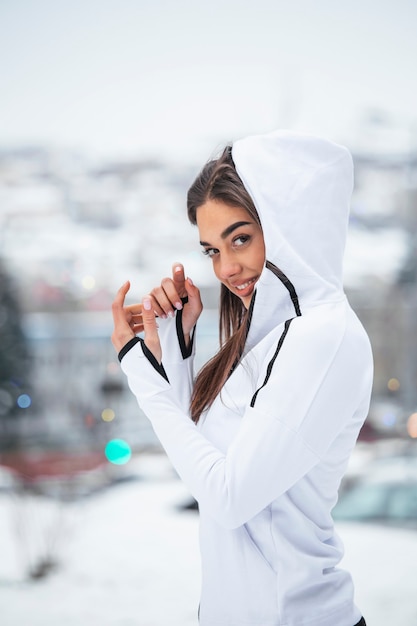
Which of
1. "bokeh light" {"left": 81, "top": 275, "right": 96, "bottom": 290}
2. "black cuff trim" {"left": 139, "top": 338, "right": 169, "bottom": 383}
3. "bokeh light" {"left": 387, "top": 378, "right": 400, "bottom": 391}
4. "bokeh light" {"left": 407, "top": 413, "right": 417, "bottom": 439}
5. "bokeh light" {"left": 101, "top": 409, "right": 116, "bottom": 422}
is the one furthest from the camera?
"bokeh light" {"left": 101, "top": 409, "right": 116, "bottom": 422}

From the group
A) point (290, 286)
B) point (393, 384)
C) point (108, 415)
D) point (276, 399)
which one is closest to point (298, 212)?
point (290, 286)

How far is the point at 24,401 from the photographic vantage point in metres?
4.86

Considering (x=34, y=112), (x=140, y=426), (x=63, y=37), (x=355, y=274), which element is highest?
(x=63, y=37)

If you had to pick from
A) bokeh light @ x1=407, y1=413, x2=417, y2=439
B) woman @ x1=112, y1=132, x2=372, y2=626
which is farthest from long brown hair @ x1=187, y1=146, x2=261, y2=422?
bokeh light @ x1=407, y1=413, x2=417, y2=439

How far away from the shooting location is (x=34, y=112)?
16.2ft

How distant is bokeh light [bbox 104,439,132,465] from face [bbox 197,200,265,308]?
12.8 feet

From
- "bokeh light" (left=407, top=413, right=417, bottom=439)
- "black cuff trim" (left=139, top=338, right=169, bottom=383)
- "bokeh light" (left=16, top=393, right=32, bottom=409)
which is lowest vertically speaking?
"bokeh light" (left=16, top=393, right=32, bottom=409)

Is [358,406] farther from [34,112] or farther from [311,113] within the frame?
[34,112]

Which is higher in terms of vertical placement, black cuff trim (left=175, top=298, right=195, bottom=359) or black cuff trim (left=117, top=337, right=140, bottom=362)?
black cuff trim (left=117, top=337, right=140, bottom=362)

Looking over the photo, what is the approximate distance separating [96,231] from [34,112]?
3.45 feet

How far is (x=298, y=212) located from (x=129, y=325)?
27 cm

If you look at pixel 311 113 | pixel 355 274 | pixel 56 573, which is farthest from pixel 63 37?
pixel 56 573

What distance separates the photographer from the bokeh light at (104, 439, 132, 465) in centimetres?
457

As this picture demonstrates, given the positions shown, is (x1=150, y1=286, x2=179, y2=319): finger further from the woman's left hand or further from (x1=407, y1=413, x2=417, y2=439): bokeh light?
(x1=407, y1=413, x2=417, y2=439): bokeh light
